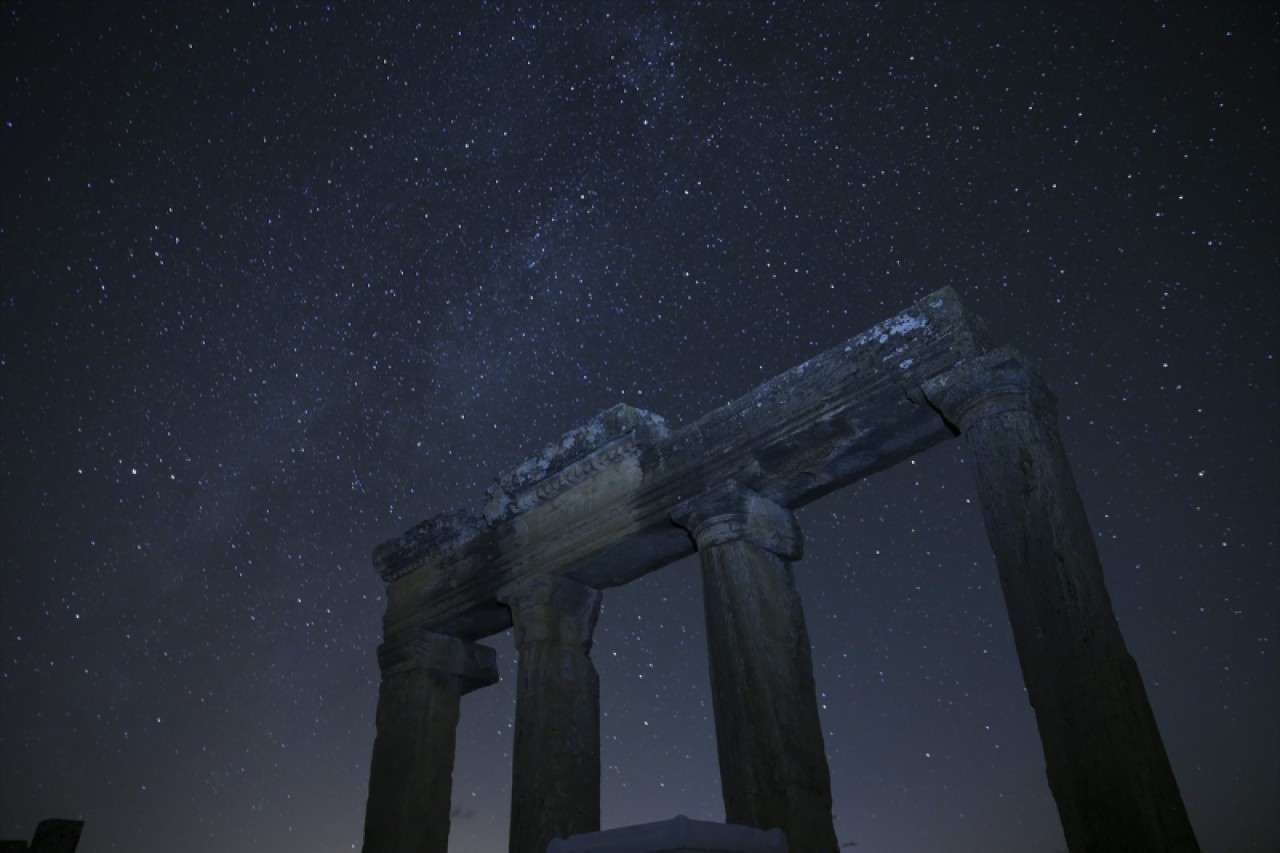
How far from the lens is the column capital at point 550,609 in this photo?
10.3 metres

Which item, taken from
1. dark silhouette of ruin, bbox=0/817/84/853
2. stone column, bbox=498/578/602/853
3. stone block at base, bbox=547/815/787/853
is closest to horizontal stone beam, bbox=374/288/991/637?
stone column, bbox=498/578/602/853

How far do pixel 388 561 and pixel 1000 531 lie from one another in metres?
8.46

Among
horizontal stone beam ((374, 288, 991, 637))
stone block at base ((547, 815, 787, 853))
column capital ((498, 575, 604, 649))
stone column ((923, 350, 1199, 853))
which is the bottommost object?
stone block at base ((547, 815, 787, 853))

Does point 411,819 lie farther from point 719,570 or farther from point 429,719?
point 719,570

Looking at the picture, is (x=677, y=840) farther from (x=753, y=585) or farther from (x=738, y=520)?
(x=738, y=520)

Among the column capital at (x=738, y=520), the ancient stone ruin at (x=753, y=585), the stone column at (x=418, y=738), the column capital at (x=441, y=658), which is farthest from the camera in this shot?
the column capital at (x=441, y=658)

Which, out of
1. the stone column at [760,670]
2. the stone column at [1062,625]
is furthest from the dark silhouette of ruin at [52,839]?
the stone column at [1062,625]

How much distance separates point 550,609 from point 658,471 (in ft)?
6.94

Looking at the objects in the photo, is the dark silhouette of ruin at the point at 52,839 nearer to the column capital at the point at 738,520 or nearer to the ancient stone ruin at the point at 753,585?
the ancient stone ruin at the point at 753,585

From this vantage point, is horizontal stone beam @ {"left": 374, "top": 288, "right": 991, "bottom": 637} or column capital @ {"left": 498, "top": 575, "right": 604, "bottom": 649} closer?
horizontal stone beam @ {"left": 374, "top": 288, "right": 991, "bottom": 637}

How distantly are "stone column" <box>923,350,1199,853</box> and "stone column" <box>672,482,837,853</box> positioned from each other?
2.16m

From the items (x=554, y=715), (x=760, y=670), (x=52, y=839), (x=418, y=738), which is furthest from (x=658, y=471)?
(x=52, y=839)

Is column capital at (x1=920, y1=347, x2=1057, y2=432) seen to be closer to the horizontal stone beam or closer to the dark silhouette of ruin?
the horizontal stone beam

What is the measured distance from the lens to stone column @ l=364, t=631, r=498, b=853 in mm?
10453
